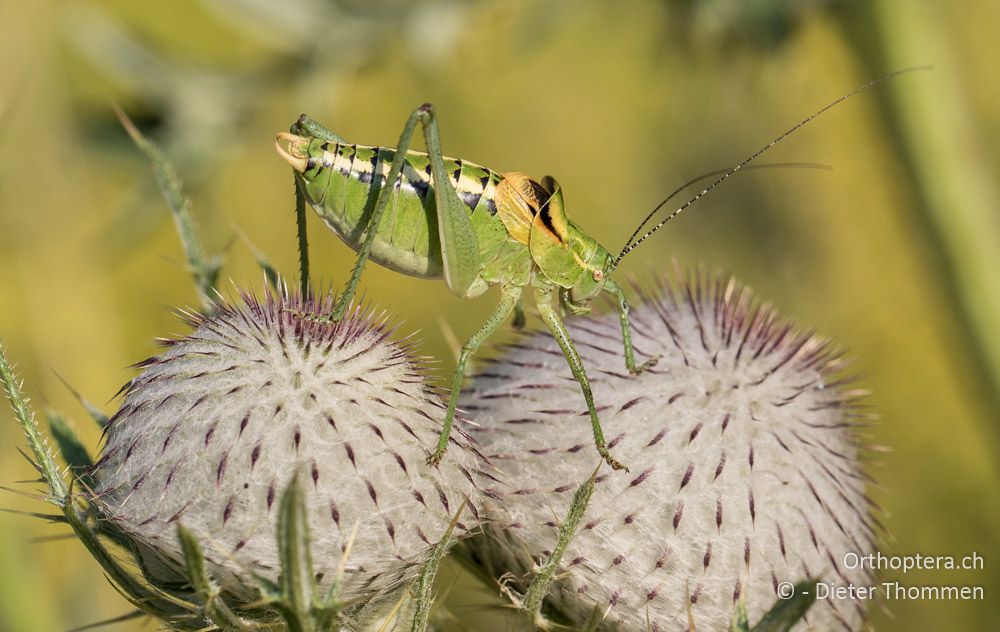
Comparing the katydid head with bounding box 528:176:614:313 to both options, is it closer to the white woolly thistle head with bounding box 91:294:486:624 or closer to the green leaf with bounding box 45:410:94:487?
the white woolly thistle head with bounding box 91:294:486:624

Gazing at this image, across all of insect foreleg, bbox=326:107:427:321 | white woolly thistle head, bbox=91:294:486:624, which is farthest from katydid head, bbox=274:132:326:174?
white woolly thistle head, bbox=91:294:486:624

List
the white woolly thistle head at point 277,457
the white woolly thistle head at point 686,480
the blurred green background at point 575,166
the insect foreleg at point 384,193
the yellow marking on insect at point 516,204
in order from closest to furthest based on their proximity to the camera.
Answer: the white woolly thistle head at point 277,457, the white woolly thistle head at point 686,480, the insect foreleg at point 384,193, the yellow marking on insect at point 516,204, the blurred green background at point 575,166

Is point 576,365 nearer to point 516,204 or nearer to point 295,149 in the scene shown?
point 516,204

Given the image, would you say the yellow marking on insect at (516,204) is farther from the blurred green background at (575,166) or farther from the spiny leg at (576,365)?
the blurred green background at (575,166)

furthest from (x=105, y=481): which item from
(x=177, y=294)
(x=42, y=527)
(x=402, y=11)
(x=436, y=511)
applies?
(x=177, y=294)

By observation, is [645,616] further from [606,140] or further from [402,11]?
[606,140]

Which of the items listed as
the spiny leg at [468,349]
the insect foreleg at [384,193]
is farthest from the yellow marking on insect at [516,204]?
the insect foreleg at [384,193]
